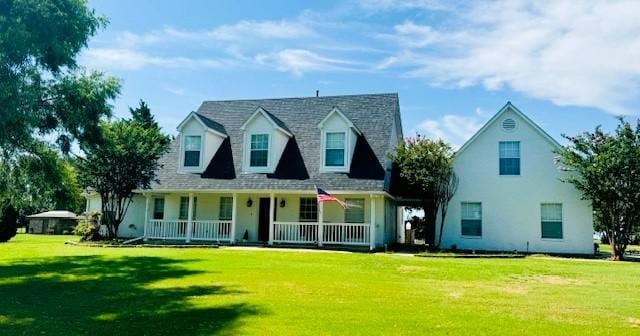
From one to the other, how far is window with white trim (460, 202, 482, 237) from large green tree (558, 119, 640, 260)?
14.2 ft

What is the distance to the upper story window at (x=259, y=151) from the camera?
80.5 feet

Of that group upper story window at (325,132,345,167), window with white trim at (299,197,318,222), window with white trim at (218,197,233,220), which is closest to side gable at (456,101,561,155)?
upper story window at (325,132,345,167)

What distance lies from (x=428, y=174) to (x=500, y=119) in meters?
4.64

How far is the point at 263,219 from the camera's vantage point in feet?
81.3

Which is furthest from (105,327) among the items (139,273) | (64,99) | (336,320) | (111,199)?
(111,199)

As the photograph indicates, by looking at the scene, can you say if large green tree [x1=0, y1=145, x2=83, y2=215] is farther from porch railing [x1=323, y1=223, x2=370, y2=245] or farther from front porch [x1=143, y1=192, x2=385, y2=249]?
porch railing [x1=323, y1=223, x2=370, y2=245]

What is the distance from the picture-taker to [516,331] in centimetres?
721

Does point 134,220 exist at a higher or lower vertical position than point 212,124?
lower

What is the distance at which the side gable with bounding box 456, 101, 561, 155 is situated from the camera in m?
22.9

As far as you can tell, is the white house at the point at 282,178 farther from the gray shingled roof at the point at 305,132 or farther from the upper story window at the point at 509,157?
the upper story window at the point at 509,157

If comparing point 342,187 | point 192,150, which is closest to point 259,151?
point 192,150

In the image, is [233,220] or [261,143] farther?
[261,143]

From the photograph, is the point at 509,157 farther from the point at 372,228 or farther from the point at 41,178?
the point at 41,178

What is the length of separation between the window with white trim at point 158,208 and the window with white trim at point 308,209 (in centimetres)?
807
